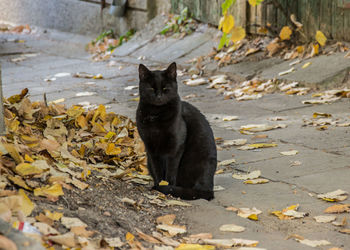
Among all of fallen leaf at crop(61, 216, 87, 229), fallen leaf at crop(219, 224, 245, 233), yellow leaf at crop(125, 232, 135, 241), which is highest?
fallen leaf at crop(61, 216, 87, 229)

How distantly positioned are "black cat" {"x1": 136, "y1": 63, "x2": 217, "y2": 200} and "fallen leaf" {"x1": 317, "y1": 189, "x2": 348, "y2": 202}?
70 centimetres

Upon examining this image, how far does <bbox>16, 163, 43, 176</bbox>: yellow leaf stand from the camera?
2834 mm

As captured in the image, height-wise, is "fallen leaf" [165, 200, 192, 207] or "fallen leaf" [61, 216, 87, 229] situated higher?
"fallen leaf" [61, 216, 87, 229]

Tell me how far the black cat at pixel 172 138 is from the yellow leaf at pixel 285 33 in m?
4.23

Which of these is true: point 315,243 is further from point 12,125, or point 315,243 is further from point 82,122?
point 82,122

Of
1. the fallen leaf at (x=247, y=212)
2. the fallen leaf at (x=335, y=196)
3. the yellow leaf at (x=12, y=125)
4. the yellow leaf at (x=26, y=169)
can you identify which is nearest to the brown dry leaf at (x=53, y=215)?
the yellow leaf at (x=26, y=169)

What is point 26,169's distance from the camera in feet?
9.34

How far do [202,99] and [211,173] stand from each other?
124 inches

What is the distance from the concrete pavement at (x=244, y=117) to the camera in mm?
3117

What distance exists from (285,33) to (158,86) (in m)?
4.41

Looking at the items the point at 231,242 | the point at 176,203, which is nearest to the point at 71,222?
the point at 231,242

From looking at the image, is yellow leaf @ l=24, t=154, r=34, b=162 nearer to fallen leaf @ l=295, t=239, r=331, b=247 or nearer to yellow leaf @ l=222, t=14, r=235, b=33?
fallen leaf @ l=295, t=239, r=331, b=247

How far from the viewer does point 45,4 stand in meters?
13.9

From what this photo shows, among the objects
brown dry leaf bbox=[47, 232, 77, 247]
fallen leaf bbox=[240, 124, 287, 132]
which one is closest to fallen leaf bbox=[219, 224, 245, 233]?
brown dry leaf bbox=[47, 232, 77, 247]
